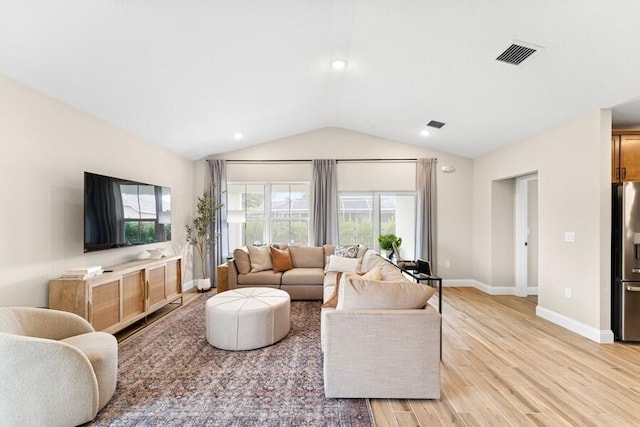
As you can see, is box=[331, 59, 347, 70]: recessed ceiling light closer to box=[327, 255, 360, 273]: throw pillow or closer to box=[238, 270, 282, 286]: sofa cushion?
box=[327, 255, 360, 273]: throw pillow

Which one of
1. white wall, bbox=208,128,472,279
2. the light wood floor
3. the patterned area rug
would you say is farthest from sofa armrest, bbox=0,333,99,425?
white wall, bbox=208,128,472,279

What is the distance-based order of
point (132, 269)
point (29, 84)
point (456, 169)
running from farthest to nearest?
point (456, 169) < point (132, 269) < point (29, 84)

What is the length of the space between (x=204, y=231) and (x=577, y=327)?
572 cm

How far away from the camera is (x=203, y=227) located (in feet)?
18.2

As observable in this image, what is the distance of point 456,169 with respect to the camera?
591 cm

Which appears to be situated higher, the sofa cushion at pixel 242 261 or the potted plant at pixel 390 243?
the potted plant at pixel 390 243

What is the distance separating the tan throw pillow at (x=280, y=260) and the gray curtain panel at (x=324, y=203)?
894mm

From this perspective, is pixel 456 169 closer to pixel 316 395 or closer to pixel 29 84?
pixel 316 395

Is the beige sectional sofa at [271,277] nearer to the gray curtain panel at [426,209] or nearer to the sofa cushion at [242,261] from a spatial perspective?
the sofa cushion at [242,261]

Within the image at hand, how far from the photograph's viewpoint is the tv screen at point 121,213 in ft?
10.1

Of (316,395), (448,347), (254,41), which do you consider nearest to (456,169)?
(448,347)

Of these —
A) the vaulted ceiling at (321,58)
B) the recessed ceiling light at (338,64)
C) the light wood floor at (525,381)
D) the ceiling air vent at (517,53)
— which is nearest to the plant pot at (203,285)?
the vaulted ceiling at (321,58)

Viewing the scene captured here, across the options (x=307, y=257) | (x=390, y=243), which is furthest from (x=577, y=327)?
(x=307, y=257)

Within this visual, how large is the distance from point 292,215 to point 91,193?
3432mm
